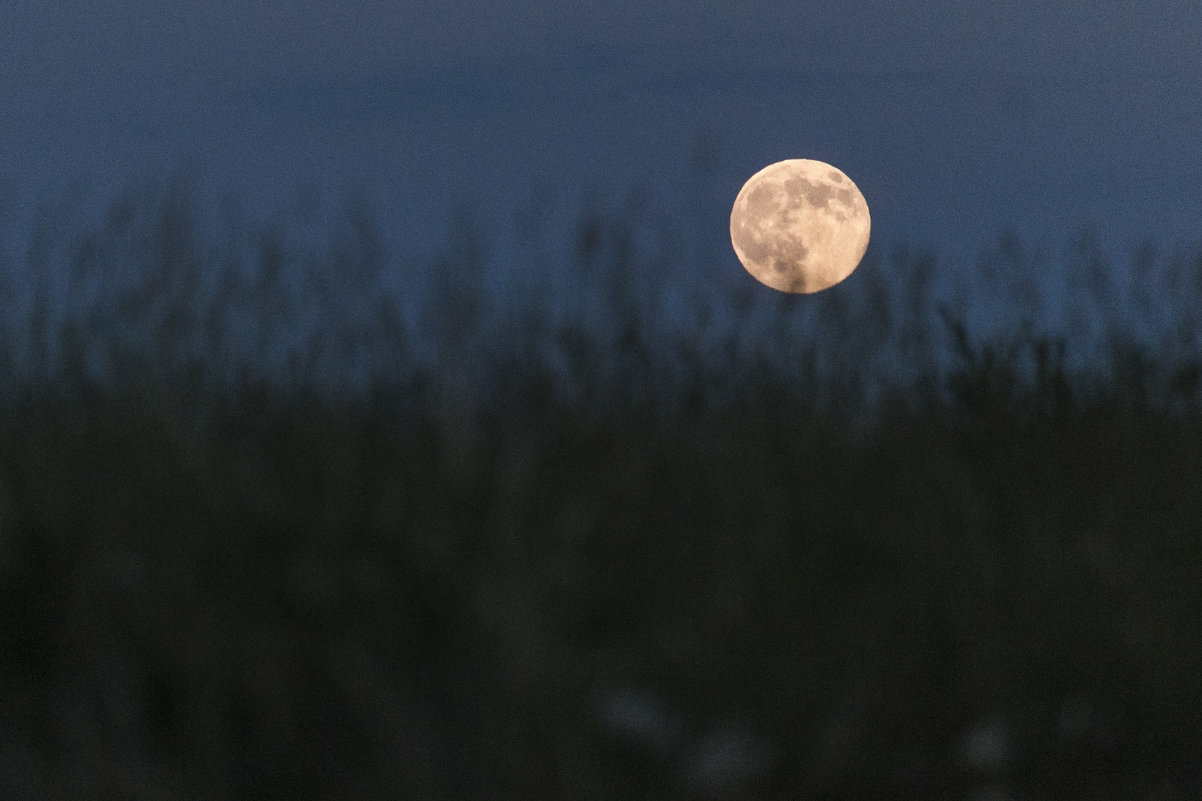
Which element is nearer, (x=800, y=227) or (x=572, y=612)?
(x=572, y=612)

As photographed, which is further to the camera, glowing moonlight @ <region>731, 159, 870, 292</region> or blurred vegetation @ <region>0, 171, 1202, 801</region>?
glowing moonlight @ <region>731, 159, 870, 292</region>

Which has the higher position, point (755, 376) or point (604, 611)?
point (755, 376)

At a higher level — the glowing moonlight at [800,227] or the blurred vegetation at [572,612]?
the glowing moonlight at [800,227]

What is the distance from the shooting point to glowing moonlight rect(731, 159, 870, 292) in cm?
326

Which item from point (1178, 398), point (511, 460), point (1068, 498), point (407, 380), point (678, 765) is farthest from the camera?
point (1178, 398)

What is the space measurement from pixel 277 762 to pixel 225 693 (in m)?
0.13

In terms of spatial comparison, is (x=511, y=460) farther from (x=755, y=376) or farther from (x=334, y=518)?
(x=755, y=376)

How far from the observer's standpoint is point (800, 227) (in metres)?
4.10

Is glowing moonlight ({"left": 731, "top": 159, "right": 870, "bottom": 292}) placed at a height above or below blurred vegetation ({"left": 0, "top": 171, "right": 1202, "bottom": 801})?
above

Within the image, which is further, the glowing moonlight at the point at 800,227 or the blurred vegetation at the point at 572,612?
the glowing moonlight at the point at 800,227

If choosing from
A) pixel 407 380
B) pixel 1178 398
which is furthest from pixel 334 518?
pixel 1178 398

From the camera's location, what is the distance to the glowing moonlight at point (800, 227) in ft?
10.7

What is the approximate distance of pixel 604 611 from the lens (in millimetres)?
1589

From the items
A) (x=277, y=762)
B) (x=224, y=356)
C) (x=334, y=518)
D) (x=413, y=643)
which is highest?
(x=224, y=356)
